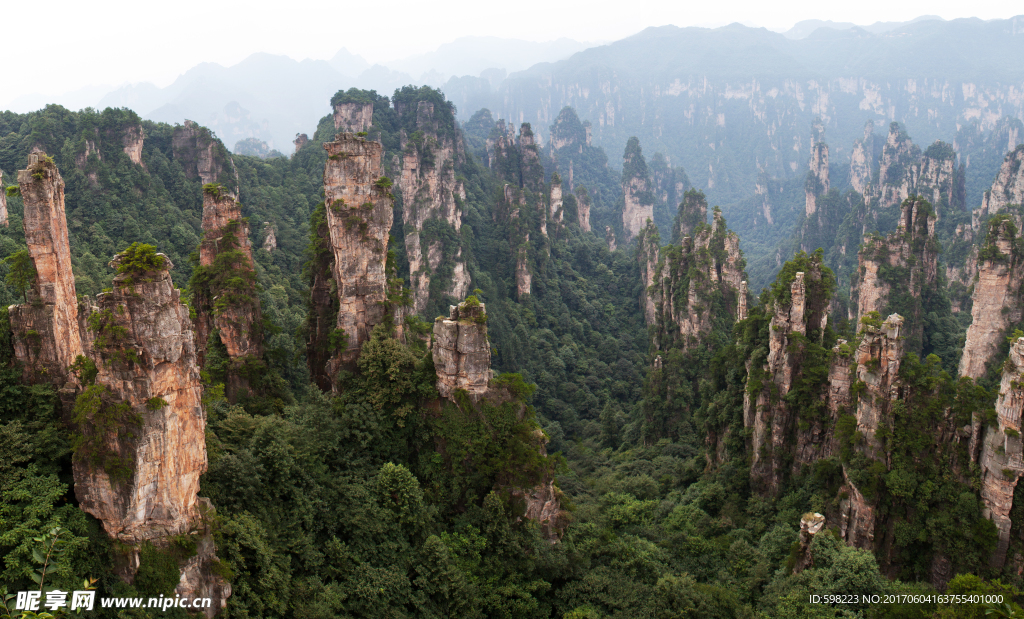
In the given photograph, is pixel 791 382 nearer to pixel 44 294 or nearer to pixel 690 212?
pixel 44 294

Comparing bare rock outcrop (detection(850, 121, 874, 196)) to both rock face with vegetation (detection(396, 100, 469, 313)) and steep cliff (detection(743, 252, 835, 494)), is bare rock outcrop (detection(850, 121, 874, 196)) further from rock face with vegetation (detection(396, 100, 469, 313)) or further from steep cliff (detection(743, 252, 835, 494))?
steep cliff (detection(743, 252, 835, 494))

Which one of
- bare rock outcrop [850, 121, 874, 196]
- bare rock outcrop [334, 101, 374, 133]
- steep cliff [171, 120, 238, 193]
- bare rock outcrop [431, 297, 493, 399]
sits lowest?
bare rock outcrop [431, 297, 493, 399]

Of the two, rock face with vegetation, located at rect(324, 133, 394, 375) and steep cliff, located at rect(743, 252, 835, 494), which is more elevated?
rock face with vegetation, located at rect(324, 133, 394, 375)

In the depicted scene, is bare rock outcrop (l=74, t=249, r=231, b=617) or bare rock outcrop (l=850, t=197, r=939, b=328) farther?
bare rock outcrop (l=850, t=197, r=939, b=328)

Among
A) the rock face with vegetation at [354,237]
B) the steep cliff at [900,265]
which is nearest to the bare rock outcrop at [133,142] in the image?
the rock face with vegetation at [354,237]

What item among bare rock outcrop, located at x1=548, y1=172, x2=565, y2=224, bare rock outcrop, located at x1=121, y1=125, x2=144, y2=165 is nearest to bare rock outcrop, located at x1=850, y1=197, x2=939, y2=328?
bare rock outcrop, located at x1=548, y1=172, x2=565, y2=224

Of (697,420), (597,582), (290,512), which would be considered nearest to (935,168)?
(697,420)

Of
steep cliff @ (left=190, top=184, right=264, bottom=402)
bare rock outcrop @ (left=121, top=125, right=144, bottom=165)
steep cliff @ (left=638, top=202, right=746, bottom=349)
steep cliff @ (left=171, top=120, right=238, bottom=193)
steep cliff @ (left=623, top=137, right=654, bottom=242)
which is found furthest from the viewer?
steep cliff @ (left=623, top=137, right=654, bottom=242)

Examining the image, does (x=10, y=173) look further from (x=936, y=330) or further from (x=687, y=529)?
(x=936, y=330)
